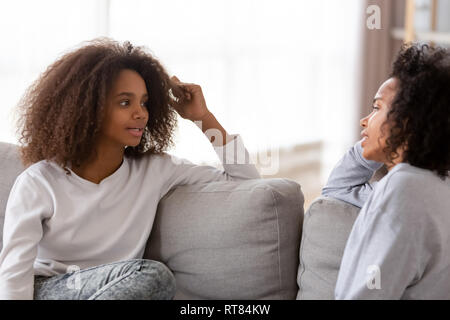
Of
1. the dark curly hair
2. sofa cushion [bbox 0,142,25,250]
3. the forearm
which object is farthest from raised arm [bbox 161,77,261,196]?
the dark curly hair

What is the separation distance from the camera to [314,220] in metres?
1.58

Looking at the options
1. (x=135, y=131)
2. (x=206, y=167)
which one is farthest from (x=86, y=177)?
(x=206, y=167)

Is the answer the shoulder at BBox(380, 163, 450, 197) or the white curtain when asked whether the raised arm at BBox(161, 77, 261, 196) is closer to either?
the shoulder at BBox(380, 163, 450, 197)

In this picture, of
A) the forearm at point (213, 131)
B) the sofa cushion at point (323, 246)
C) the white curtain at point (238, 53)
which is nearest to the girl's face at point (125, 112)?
the forearm at point (213, 131)

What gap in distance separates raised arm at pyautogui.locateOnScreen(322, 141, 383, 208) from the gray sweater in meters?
0.31

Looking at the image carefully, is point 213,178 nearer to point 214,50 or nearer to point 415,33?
point 214,50

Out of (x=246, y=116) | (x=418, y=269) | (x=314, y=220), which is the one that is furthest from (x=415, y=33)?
(x=418, y=269)

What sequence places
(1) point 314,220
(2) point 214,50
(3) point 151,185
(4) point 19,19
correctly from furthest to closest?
(2) point 214,50 < (4) point 19,19 < (3) point 151,185 < (1) point 314,220

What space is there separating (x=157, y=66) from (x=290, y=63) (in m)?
2.38

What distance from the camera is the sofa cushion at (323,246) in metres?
1.53

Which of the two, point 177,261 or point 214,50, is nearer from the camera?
point 177,261

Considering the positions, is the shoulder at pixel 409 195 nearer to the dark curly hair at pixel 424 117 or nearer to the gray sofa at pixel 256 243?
the dark curly hair at pixel 424 117

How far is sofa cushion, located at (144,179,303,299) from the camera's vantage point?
1.58 metres

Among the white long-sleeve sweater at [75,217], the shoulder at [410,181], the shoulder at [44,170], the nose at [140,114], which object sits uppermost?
the nose at [140,114]
